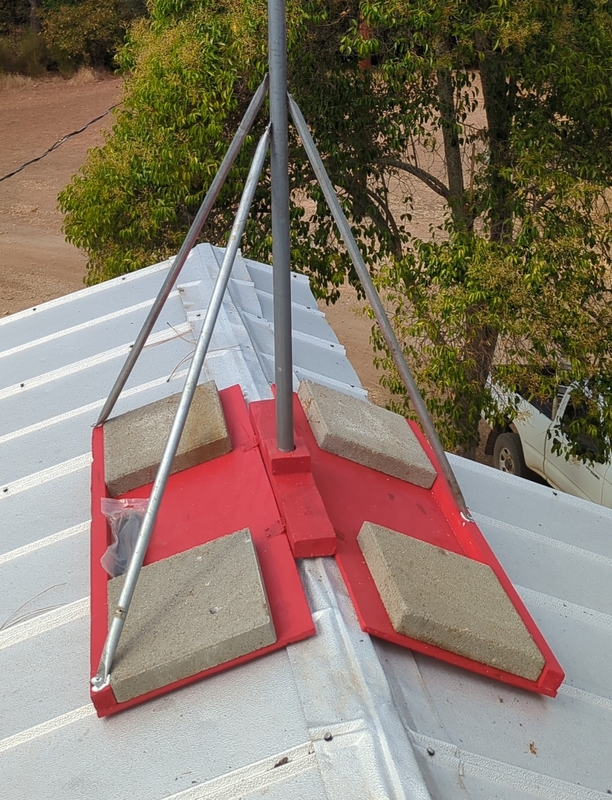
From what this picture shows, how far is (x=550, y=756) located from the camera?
2.25m

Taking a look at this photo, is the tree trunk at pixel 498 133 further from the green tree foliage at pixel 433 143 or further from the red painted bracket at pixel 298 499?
the red painted bracket at pixel 298 499

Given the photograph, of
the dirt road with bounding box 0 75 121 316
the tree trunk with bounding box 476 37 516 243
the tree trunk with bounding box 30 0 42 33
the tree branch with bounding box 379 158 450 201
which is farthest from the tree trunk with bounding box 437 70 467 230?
the tree trunk with bounding box 30 0 42 33

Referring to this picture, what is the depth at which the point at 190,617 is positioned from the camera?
2.22 m

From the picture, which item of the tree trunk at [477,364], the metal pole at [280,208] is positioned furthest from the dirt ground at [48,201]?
the metal pole at [280,208]

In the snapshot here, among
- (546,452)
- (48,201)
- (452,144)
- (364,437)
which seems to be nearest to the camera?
(364,437)

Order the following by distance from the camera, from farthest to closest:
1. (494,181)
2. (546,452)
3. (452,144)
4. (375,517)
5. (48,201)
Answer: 1. (48,201)
2. (452,144)
3. (546,452)
4. (494,181)
5. (375,517)

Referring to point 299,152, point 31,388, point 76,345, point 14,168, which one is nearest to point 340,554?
point 31,388

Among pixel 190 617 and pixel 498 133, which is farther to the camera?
pixel 498 133

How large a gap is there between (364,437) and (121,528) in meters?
1.00

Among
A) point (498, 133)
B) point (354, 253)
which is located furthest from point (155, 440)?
point (498, 133)

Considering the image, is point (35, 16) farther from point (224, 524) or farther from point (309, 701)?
point (309, 701)

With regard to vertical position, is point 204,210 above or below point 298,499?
above

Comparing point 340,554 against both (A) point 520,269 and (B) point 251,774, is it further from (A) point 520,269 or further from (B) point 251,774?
(A) point 520,269

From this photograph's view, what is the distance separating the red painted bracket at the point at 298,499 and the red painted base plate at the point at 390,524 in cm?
9
